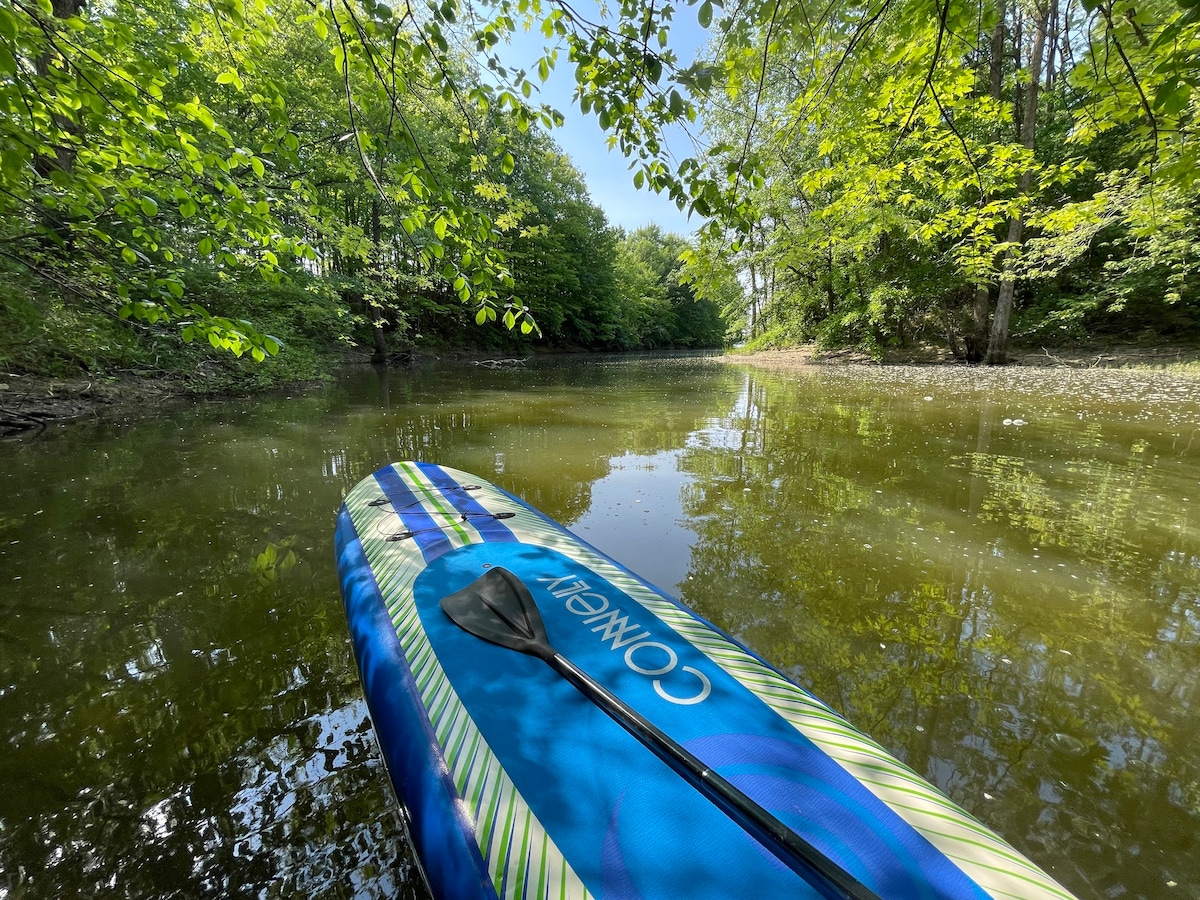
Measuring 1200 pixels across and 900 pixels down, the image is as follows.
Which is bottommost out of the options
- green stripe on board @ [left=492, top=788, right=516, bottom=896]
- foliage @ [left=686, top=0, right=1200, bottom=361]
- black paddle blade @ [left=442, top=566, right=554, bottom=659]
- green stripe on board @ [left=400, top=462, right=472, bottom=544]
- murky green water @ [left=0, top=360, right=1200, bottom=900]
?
murky green water @ [left=0, top=360, right=1200, bottom=900]

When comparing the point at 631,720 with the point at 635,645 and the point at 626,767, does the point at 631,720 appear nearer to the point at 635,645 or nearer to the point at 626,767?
the point at 626,767

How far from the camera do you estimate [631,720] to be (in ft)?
4.39

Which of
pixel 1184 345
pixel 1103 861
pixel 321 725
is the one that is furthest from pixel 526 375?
pixel 1184 345

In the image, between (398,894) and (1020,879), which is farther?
(398,894)

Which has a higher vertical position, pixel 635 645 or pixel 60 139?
pixel 60 139

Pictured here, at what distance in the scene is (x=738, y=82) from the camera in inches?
94.4

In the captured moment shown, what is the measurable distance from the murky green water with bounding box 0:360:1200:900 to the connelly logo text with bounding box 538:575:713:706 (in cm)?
90

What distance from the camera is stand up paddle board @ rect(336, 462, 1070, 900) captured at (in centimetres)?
100

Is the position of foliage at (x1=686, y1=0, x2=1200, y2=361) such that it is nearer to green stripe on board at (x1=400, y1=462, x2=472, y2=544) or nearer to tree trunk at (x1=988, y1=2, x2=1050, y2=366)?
tree trunk at (x1=988, y1=2, x2=1050, y2=366)

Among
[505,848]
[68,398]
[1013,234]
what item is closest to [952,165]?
[505,848]

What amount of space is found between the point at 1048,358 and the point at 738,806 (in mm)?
19008

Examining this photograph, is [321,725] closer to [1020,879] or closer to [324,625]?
[324,625]

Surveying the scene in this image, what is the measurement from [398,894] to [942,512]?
433cm

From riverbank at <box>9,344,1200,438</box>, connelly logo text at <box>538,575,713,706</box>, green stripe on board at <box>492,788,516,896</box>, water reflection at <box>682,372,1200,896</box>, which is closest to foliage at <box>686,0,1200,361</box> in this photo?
riverbank at <box>9,344,1200,438</box>
